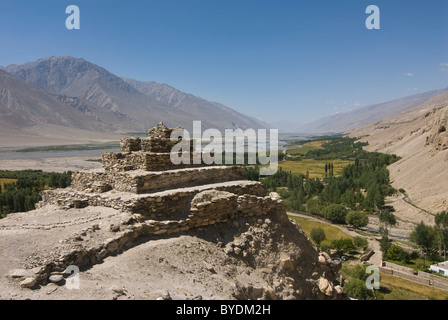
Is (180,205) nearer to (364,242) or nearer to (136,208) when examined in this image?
(136,208)

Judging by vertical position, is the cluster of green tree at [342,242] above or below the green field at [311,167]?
below

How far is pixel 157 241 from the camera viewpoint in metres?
8.97

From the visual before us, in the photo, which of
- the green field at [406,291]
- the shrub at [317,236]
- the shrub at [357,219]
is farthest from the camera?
the shrub at [357,219]

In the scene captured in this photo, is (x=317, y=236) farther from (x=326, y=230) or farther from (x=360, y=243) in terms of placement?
(x=326, y=230)

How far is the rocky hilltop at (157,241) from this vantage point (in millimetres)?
6875

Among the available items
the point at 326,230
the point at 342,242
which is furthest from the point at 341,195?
the point at 342,242

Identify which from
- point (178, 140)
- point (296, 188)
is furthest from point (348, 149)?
point (178, 140)

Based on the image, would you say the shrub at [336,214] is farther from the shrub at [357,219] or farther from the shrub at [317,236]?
the shrub at [317,236]

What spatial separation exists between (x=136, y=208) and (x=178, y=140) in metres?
5.01

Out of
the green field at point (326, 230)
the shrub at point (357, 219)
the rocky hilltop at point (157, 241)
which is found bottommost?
the green field at point (326, 230)

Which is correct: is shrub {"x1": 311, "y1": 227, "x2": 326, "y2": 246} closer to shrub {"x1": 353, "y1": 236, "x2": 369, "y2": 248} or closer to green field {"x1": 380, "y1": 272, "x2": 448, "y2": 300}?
shrub {"x1": 353, "y1": 236, "x2": 369, "y2": 248}

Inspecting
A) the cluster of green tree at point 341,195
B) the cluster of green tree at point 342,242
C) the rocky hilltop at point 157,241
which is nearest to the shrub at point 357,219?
the cluster of green tree at point 341,195

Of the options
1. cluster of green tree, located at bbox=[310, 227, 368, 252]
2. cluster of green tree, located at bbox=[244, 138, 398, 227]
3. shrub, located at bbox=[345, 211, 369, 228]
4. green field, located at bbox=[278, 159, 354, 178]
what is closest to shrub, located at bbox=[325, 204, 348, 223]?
cluster of green tree, located at bbox=[244, 138, 398, 227]
